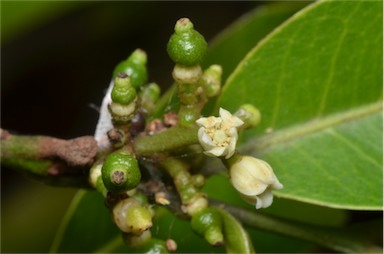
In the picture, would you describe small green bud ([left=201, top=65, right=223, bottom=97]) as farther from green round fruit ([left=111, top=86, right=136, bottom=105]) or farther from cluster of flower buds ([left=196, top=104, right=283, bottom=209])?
green round fruit ([left=111, top=86, right=136, bottom=105])

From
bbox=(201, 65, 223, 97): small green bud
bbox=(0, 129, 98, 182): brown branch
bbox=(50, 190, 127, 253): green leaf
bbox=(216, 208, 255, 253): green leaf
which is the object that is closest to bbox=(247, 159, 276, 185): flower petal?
bbox=(216, 208, 255, 253): green leaf

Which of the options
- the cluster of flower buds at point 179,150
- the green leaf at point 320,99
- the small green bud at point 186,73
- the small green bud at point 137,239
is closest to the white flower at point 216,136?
the cluster of flower buds at point 179,150

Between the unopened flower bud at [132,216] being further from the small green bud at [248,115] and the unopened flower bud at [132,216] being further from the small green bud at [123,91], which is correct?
the small green bud at [248,115]

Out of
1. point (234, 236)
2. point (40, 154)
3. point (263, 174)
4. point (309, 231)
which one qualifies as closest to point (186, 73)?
point (263, 174)

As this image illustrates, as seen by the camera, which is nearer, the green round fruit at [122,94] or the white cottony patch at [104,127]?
the green round fruit at [122,94]

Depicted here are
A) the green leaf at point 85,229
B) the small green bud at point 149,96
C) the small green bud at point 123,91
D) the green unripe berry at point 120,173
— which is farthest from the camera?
the green leaf at point 85,229

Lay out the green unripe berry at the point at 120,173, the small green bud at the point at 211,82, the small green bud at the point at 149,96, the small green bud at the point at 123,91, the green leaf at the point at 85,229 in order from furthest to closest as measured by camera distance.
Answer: the green leaf at the point at 85,229, the small green bud at the point at 149,96, the small green bud at the point at 211,82, the small green bud at the point at 123,91, the green unripe berry at the point at 120,173
